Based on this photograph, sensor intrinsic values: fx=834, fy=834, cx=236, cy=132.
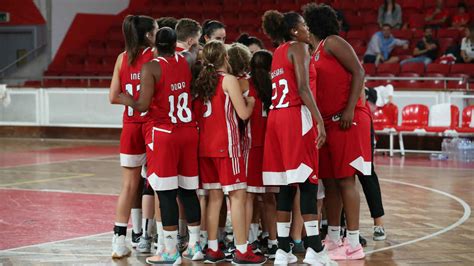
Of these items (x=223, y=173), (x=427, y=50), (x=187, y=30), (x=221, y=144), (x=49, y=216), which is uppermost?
(x=427, y=50)

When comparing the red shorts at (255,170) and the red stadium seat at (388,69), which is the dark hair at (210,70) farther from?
the red stadium seat at (388,69)

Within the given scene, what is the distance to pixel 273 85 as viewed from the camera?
655 cm

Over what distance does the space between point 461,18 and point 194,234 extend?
13.3 m

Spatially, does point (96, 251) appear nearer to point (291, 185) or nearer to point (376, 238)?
point (291, 185)

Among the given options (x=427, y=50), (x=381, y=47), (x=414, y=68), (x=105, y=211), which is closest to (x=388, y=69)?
(x=414, y=68)

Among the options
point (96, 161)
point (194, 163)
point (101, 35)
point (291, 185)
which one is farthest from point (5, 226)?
point (101, 35)

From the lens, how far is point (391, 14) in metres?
19.1

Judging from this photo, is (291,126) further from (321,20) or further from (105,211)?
(105,211)

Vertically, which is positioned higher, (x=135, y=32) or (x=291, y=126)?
(x=135, y=32)

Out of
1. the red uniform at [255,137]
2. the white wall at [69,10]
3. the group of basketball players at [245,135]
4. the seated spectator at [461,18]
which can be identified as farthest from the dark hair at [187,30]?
the white wall at [69,10]

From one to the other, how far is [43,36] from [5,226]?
16.2m

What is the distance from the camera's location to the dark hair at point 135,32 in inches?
267

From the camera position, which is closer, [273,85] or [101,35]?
[273,85]

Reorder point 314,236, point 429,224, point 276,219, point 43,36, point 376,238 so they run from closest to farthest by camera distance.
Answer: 1. point 314,236
2. point 276,219
3. point 376,238
4. point 429,224
5. point 43,36
